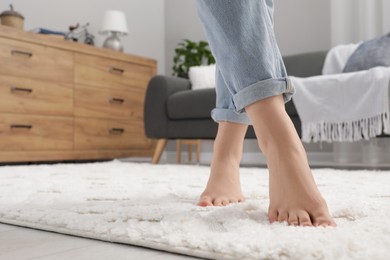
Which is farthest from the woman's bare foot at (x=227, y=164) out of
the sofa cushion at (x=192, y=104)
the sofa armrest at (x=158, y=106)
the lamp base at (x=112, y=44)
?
the lamp base at (x=112, y=44)

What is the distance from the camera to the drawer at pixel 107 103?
2.99 m

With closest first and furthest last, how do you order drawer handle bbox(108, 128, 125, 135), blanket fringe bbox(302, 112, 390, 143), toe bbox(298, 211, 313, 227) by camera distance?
toe bbox(298, 211, 313, 227), blanket fringe bbox(302, 112, 390, 143), drawer handle bbox(108, 128, 125, 135)

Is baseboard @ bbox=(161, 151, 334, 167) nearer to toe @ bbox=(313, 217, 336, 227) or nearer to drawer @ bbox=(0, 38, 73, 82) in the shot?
drawer @ bbox=(0, 38, 73, 82)

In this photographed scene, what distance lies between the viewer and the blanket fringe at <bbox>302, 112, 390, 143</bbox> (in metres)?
1.93

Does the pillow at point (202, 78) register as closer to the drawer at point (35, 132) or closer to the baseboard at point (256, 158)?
the baseboard at point (256, 158)

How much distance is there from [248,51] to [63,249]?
15.7 inches

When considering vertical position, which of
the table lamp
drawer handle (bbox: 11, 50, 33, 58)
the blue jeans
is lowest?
the blue jeans

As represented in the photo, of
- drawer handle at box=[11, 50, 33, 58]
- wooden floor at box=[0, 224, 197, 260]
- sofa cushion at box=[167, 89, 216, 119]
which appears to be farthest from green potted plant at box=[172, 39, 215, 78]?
wooden floor at box=[0, 224, 197, 260]

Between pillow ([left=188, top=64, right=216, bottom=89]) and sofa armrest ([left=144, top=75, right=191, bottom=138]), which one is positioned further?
pillow ([left=188, top=64, right=216, bottom=89])

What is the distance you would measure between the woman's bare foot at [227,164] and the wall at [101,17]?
2.82 m

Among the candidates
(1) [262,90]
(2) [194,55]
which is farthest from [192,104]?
(1) [262,90]

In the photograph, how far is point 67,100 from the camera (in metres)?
2.90

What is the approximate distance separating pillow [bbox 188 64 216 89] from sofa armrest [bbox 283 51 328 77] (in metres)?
0.57

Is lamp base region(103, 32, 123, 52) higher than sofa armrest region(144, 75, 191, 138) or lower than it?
higher
